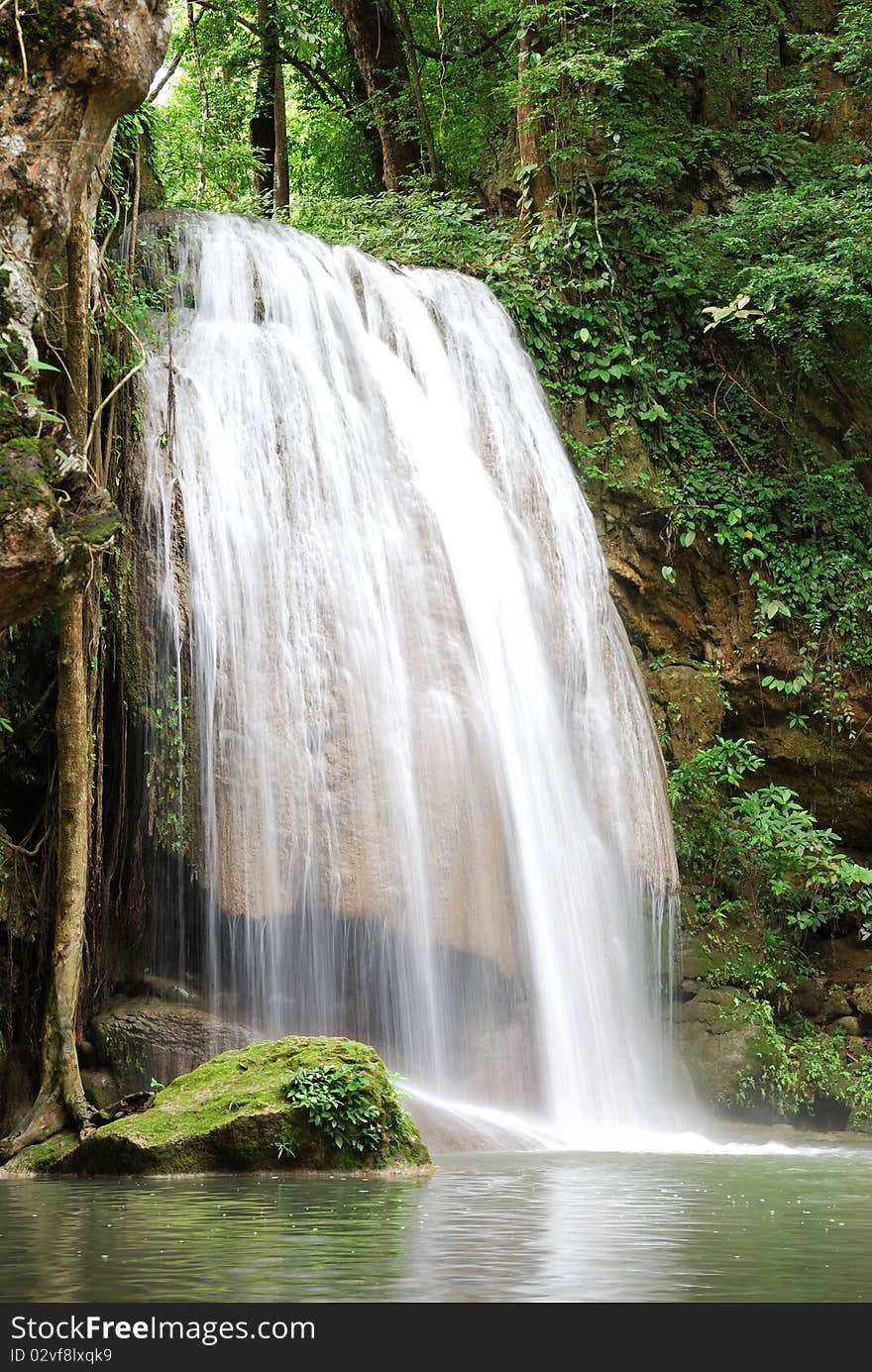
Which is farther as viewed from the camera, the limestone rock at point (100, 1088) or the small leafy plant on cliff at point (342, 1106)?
the limestone rock at point (100, 1088)

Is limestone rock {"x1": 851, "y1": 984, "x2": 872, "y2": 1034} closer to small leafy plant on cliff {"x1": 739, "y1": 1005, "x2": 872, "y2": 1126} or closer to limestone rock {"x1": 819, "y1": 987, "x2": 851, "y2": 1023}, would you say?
limestone rock {"x1": 819, "y1": 987, "x2": 851, "y2": 1023}

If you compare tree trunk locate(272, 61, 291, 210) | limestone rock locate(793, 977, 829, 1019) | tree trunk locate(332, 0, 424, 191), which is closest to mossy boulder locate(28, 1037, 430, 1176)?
limestone rock locate(793, 977, 829, 1019)

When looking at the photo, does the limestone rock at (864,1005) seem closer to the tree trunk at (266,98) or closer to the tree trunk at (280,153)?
the tree trunk at (266,98)

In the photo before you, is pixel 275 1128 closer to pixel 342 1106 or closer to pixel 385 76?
pixel 342 1106

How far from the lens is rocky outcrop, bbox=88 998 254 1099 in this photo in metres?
7.81

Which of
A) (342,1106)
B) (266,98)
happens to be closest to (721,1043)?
(342,1106)

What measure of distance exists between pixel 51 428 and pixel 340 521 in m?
4.15

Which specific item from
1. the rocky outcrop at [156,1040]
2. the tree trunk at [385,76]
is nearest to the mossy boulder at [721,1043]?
the rocky outcrop at [156,1040]

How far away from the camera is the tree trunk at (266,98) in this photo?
19047 millimetres

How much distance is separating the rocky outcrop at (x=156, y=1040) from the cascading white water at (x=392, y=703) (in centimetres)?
22

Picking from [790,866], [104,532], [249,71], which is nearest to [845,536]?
[790,866]

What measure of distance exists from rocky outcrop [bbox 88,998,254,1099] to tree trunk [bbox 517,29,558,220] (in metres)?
9.63

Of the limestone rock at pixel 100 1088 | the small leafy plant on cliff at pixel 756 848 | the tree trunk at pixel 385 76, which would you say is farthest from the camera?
the tree trunk at pixel 385 76
